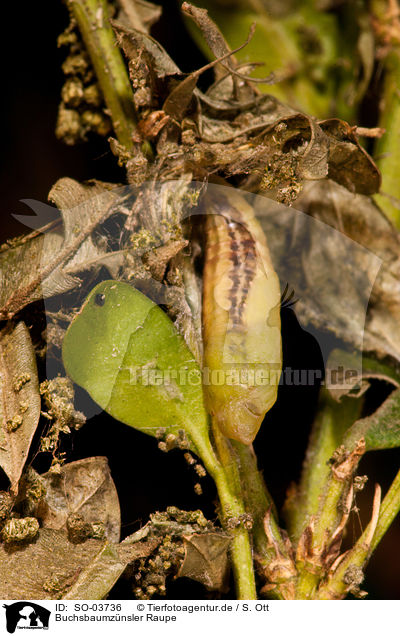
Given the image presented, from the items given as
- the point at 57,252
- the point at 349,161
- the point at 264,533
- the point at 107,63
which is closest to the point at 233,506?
the point at 264,533

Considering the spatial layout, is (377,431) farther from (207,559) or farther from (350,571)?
(207,559)

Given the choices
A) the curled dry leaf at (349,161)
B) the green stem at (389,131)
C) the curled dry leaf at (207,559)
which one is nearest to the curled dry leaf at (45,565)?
the curled dry leaf at (207,559)

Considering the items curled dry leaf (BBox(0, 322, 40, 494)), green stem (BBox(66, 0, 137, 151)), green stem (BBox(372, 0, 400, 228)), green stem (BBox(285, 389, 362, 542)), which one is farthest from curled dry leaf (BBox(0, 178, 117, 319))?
green stem (BBox(372, 0, 400, 228))

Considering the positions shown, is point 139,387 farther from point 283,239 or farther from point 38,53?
point 38,53

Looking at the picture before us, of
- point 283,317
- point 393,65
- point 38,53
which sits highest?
point 38,53

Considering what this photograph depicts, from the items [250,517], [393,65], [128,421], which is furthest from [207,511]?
[393,65]

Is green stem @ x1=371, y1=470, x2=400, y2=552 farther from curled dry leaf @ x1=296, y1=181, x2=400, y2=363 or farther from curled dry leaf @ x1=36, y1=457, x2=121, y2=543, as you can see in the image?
curled dry leaf @ x1=36, y1=457, x2=121, y2=543
